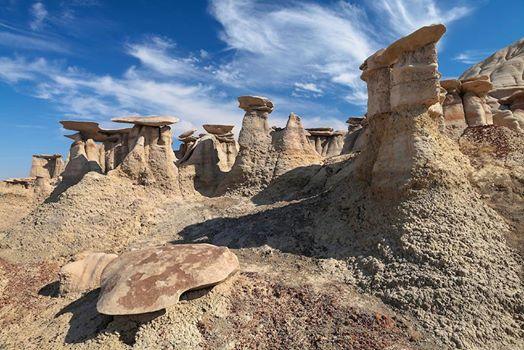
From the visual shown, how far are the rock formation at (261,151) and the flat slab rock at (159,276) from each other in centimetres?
548

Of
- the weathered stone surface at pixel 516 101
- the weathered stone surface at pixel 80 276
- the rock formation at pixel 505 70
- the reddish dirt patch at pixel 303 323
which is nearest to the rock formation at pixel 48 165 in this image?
the weathered stone surface at pixel 80 276

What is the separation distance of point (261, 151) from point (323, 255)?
5.66m

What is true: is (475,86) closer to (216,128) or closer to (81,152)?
(216,128)

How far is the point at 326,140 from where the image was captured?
24.9 m

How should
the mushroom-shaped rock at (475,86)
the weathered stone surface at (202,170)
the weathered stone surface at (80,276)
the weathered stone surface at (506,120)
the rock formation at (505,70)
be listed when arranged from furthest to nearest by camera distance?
the rock formation at (505,70), the mushroom-shaped rock at (475,86), the weathered stone surface at (506,120), the weathered stone surface at (202,170), the weathered stone surface at (80,276)

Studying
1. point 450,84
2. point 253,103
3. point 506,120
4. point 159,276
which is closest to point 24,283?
point 159,276

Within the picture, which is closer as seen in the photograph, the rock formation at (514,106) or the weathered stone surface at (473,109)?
the weathered stone surface at (473,109)

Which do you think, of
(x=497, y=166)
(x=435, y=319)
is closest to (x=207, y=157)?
(x=497, y=166)

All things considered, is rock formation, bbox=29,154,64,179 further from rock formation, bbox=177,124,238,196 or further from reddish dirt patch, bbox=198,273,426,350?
reddish dirt patch, bbox=198,273,426,350

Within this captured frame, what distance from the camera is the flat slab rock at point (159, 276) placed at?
16.9 ft

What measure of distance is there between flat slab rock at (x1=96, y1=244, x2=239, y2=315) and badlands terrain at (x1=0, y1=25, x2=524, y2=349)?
2cm

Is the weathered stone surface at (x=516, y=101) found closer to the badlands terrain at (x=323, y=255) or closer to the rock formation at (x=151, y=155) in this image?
the badlands terrain at (x=323, y=255)

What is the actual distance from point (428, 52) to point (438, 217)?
9.06 feet

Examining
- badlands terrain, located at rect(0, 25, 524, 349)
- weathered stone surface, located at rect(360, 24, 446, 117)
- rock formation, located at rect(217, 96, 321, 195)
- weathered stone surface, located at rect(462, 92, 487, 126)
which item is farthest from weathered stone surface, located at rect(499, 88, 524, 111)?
weathered stone surface, located at rect(360, 24, 446, 117)
